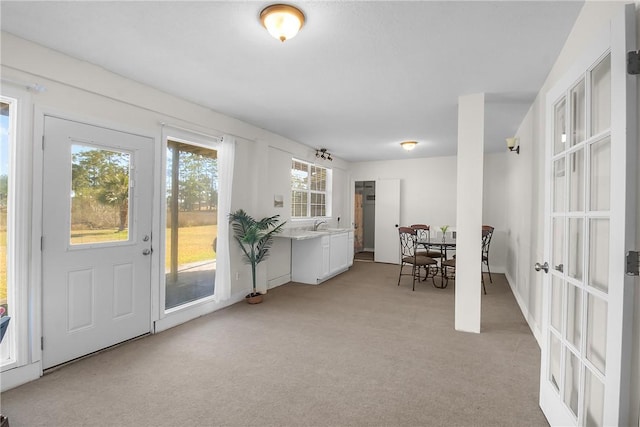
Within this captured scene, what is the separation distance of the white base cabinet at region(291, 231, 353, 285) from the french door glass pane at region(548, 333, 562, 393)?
3.78m

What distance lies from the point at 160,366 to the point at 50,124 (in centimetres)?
215

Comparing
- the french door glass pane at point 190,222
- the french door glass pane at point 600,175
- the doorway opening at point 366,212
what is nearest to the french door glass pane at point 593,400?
the french door glass pane at point 600,175

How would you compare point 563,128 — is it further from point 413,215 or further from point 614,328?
point 413,215

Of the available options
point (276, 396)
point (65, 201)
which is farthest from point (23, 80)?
point (276, 396)

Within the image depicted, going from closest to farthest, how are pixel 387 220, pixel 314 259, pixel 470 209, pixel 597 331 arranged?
pixel 597 331 < pixel 470 209 < pixel 314 259 < pixel 387 220

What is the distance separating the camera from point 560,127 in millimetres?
1920

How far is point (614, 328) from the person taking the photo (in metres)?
1.21

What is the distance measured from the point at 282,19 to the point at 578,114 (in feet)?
5.81

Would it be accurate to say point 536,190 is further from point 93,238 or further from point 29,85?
point 29,85

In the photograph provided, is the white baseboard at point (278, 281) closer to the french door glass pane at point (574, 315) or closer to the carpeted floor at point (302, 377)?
the carpeted floor at point (302, 377)

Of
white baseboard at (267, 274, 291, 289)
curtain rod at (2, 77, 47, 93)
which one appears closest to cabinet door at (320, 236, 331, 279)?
white baseboard at (267, 274, 291, 289)

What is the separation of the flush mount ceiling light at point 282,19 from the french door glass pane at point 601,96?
5.26 feet

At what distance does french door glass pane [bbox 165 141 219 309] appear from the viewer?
3.55 metres

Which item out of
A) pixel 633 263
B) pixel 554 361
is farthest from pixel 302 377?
pixel 633 263
